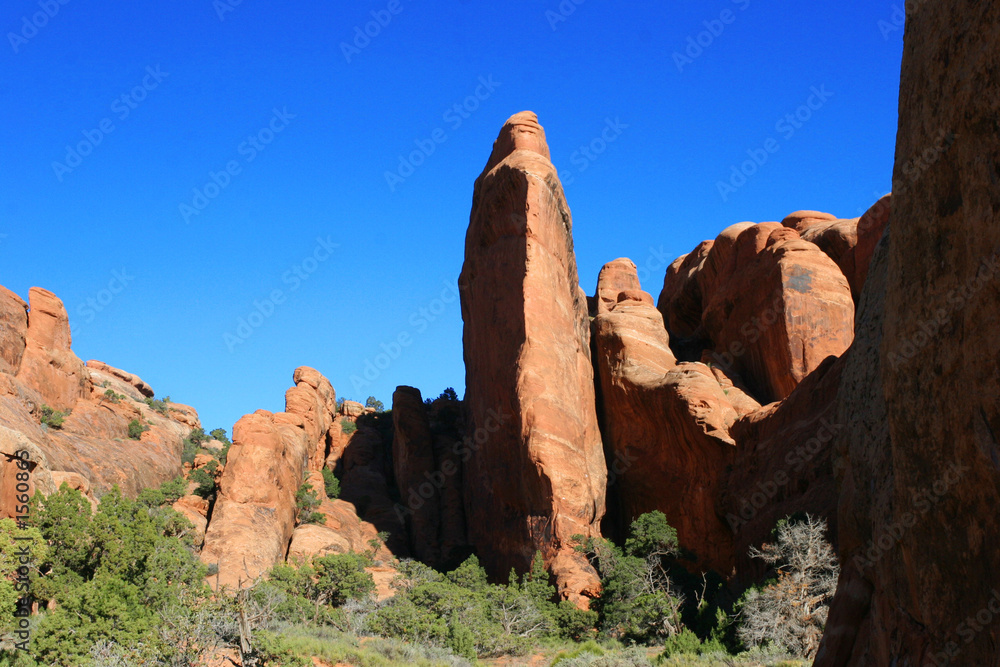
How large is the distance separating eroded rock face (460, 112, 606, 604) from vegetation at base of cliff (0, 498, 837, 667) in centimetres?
211

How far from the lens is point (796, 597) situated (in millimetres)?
17562

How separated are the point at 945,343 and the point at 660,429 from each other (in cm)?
2531

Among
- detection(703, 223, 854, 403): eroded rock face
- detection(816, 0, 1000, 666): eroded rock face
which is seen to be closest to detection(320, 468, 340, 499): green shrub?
detection(703, 223, 854, 403): eroded rock face

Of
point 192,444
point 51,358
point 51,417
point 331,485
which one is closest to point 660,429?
point 331,485

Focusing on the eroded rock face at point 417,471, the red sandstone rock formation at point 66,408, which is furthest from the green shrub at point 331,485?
the red sandstone rock formation at point 66,408

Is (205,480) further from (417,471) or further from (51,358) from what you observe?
(417,471)

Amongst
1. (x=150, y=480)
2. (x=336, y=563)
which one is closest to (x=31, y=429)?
(x=150, y=480)

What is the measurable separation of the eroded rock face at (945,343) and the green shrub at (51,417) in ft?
108

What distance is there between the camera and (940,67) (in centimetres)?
632

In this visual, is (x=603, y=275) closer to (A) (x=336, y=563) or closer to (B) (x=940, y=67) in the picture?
(A) (x=336, y=563)

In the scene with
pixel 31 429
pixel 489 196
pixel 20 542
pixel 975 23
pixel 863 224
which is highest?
pixel 489 196

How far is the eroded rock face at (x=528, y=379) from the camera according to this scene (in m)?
29.0

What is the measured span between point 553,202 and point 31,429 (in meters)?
22.2

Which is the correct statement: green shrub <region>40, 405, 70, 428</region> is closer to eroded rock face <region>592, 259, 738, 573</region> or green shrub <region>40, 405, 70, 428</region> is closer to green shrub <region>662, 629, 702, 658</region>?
eroded rock face <region>592, 259, 738, 573</region>
